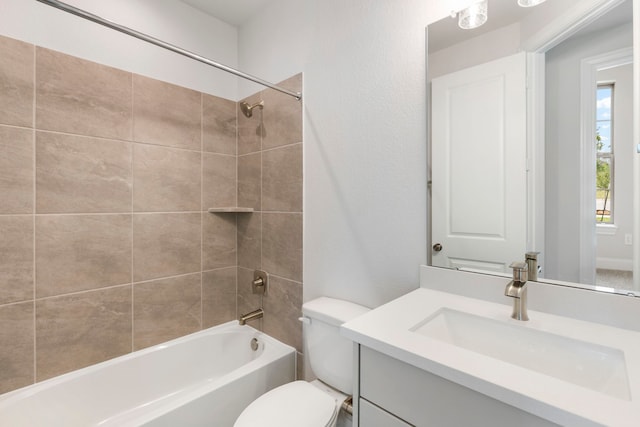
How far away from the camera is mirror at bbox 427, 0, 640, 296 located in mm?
822

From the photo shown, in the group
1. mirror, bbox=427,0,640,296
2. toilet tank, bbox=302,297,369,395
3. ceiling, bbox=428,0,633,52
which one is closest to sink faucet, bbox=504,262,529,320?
mirror, bbox=427,0,640,296

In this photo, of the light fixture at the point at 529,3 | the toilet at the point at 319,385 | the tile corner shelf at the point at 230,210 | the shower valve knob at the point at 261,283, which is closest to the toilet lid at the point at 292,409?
the toilet at the point at 319,385

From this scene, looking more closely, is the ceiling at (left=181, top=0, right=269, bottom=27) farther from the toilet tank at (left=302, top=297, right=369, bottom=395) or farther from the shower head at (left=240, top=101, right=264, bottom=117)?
the toilet tank at (left=302, top=297, right=369, bottom=395)

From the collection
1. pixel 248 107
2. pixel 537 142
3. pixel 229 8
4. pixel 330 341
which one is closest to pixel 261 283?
pixel 330 341

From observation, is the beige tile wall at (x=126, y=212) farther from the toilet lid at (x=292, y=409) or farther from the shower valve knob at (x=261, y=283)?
the toilet lid at (x=292, y=409)

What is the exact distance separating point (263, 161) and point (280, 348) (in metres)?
1.13

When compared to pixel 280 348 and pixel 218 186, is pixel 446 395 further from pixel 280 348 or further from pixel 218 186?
pixel 218 186

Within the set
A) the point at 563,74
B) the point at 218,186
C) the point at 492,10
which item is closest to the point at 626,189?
the point at 563,74

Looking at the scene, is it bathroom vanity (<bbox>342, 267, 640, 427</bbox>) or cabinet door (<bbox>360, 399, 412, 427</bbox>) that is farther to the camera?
cabinet door (<bbox>360, 399, 412, 427</bbox>)

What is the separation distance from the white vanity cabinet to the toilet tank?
0.47 meters

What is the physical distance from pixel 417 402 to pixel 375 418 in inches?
6.0

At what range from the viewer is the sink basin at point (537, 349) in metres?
0.66

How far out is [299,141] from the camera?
1638 mm

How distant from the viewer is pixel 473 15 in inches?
41.4
